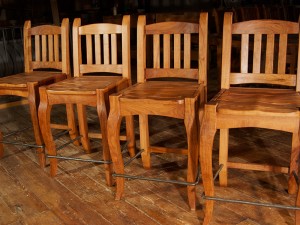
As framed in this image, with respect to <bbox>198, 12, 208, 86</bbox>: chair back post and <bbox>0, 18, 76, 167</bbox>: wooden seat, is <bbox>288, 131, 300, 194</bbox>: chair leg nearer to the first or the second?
<bbox>198, 12, 208, 86</bbox>: chair back post

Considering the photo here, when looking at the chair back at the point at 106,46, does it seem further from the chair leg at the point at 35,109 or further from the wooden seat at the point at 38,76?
the chair leg at the point at 35,109

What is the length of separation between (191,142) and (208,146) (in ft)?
0.50

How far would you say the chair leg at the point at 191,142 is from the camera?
5.76 ft

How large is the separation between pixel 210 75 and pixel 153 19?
1.56 metres

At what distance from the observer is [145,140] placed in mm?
2266

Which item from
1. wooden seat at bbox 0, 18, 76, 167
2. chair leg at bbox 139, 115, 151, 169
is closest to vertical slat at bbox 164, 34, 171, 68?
chair leg at bbox 139, 115, 151, 169

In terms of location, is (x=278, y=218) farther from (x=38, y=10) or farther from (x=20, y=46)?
(x=38, y=10)

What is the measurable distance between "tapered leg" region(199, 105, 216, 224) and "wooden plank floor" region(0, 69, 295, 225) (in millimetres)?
102

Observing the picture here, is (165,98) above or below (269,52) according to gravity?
below

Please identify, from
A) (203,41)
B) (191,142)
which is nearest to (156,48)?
(203,41)

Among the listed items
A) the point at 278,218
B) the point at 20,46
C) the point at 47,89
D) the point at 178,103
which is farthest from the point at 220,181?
the point at 20,46

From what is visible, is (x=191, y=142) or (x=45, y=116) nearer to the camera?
(x=191, y=142)

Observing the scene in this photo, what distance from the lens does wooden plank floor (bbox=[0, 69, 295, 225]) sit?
1.81 m

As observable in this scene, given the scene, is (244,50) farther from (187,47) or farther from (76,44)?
(76,44)
